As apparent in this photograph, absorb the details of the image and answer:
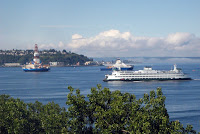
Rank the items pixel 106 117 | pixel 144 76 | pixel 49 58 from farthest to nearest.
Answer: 1. pixel 49 58
2. pixel 144 76
3. pixel 106 117

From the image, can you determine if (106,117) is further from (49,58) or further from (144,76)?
(49,58)

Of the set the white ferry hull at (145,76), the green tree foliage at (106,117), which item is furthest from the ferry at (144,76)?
the green tree foliage at (106,117)

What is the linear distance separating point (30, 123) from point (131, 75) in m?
37.3

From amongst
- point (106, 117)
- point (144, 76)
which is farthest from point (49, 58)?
point (106, 117)

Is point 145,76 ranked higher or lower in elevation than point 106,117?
lower

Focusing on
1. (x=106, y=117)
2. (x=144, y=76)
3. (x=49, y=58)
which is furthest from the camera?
(x=49, y=58)

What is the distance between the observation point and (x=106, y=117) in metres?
9.83

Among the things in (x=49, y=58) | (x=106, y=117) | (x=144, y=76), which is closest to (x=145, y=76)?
(x=144, y=76)

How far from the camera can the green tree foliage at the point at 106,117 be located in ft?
31.4

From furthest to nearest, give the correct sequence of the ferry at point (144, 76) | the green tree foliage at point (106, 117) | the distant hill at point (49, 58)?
1. the distant hill at point (49, 58)
2. the ferry at point (144, 76)
3. the green tree foliage at point (106, 117)

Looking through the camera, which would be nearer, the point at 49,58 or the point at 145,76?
the point at 145,76

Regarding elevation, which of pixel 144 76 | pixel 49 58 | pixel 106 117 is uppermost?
pixel 49 58

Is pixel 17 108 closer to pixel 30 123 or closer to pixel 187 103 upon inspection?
pixel 30 123

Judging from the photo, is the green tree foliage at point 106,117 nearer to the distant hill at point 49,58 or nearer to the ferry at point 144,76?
the ferry at point 144,76
